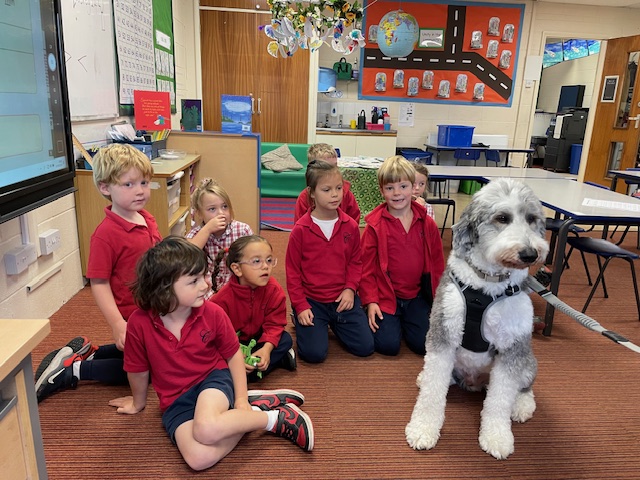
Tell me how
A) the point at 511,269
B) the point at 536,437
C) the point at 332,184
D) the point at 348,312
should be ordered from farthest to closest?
the point at 348,312 < the point at 332,184 < the point at 536,437 < the point at 511,269

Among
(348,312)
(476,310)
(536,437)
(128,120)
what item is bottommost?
(536,437)

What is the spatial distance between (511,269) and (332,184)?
0.95 metres

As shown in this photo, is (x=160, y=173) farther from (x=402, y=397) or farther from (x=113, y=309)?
(x=402, y=397)

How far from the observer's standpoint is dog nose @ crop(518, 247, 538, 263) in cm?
145

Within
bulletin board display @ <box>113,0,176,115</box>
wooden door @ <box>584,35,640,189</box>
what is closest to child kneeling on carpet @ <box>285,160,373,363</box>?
bulletin board display @ <box>113,0,176,115</box>

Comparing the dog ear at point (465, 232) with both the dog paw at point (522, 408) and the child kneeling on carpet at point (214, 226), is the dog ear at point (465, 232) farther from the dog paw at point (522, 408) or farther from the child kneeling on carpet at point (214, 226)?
the child kneeling on carpet at point (214, 226)

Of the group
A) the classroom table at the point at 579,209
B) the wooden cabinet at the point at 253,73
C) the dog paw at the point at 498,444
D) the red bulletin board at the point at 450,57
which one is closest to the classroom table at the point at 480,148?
the red bulletin board at the point at 450,57

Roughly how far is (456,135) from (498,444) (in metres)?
5.72

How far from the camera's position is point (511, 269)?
1.60 meters

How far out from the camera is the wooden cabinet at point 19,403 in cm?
91

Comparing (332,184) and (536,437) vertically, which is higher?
(332,184)

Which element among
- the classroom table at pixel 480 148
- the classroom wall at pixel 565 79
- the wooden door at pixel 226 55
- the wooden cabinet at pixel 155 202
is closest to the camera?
the wooden cabinet at pixel 155 202

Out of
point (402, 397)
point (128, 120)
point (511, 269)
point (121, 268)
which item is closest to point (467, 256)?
point (511, 269)

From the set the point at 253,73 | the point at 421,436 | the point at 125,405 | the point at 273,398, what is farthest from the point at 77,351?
the point at 253,73
